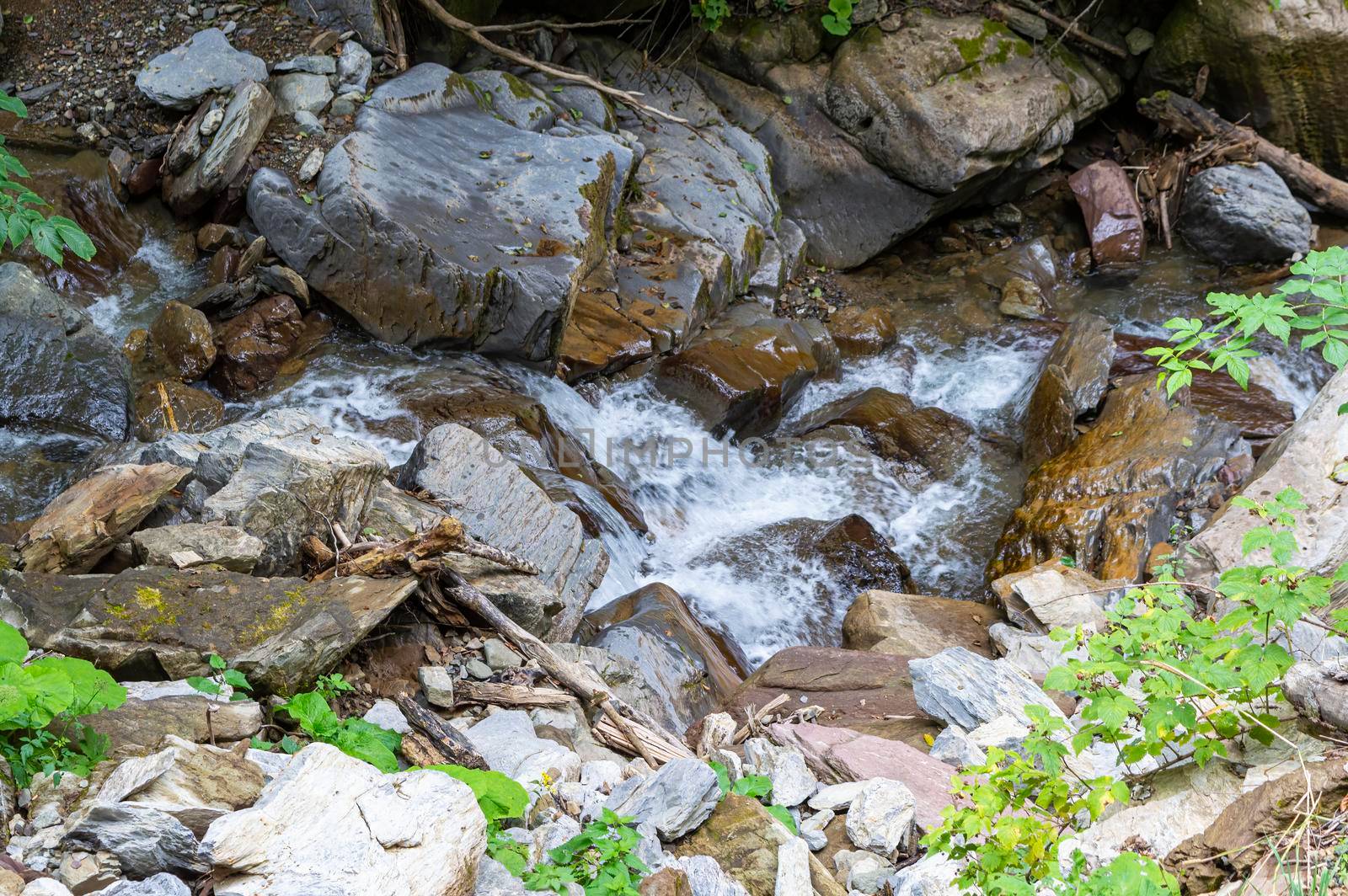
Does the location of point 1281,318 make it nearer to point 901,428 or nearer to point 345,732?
point 345,732

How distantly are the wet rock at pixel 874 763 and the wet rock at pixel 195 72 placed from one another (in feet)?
22.6

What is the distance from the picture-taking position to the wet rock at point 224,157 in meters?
7.43

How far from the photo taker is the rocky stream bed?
292 cm

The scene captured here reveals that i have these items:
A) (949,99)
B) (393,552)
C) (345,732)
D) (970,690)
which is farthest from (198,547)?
(949,99)

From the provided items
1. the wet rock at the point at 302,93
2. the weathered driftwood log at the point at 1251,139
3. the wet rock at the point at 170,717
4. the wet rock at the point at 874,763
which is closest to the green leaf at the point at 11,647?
the wet rock at the point at 170,717

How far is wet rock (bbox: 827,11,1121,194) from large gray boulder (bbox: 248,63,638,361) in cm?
358

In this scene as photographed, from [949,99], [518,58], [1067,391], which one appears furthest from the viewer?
[949,99]

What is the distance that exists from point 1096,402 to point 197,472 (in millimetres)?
6476

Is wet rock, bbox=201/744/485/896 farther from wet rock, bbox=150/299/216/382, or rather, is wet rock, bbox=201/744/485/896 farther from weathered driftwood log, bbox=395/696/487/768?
wet rock, bbox=150/299/216/382

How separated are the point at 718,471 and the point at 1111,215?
5.96 m

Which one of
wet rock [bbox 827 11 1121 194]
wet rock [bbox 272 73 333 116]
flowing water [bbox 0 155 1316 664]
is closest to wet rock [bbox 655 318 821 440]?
flowing water [bbox 0 155 1316 664]

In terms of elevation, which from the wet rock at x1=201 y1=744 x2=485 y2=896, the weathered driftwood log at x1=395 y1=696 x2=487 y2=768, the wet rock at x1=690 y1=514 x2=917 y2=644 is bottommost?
the wet rock at x1=690 y1=514 x2=917 y2=644

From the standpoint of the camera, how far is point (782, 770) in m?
3.68

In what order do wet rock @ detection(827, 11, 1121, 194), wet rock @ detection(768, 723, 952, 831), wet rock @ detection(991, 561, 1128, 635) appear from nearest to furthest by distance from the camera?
wet rock @ detection(768, 723, 952, 831) < wet rock @ detection(991, 561, 1128, 635) < wet rock @ detection(827, 11, 1121, 194)
